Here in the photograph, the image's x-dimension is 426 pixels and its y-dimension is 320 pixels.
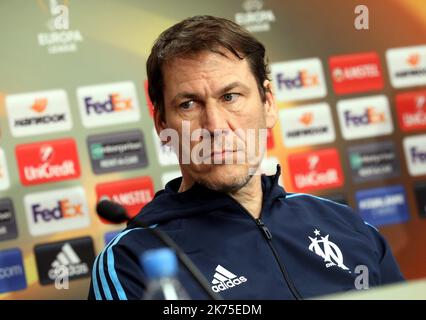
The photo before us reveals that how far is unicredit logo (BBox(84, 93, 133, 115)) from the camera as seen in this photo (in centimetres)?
225

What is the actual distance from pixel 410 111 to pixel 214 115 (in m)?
1.44

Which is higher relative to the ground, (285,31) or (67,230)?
(285,31)

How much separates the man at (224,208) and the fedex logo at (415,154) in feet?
3.77

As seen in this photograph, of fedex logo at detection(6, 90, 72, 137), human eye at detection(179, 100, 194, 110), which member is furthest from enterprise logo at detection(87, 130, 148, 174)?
human eye at detection(179, 100, 194, 110)

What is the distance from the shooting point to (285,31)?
8.05 feet

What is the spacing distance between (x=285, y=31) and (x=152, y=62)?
1130 millimetres

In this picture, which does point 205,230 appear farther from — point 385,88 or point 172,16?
point 385,88

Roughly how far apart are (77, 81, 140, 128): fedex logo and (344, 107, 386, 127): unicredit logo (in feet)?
2.46

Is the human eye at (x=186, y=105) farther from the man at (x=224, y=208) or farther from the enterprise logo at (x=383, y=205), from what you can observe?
the enterprise logo at (x=383, y=205)

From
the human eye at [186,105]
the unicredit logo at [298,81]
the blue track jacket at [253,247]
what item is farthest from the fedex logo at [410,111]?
the human eye at [186,105]

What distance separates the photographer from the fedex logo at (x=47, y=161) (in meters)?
2.18

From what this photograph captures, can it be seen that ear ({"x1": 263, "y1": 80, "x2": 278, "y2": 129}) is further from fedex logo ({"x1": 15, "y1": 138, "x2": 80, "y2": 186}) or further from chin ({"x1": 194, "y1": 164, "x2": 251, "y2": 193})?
fedex logo ({"x1": 15, "y1": 138, "x2": 80, "y2": 186})
